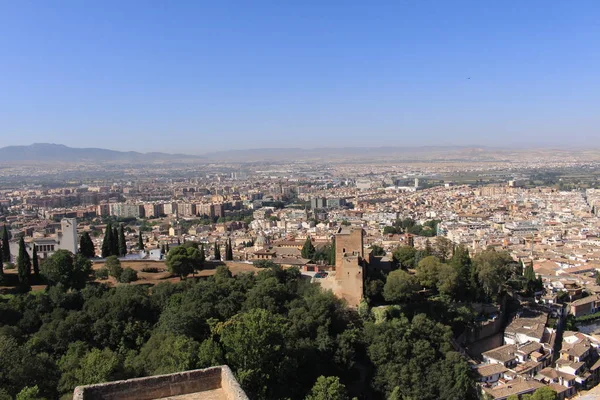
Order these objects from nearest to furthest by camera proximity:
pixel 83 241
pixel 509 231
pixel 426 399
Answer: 1. pixel 426 399
2. pixel 83 241
3. pixel 509 231

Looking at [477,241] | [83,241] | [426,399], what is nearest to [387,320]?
[426,399]

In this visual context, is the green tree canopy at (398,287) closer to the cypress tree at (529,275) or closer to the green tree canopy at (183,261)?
the green tree canopy at (183,261)

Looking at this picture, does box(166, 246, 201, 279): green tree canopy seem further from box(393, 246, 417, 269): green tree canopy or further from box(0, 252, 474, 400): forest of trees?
box(393, 246, 417, 269): green tree canopy

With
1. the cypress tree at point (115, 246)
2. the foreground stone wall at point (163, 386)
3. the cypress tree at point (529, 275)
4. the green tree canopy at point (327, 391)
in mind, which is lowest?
the cypress tree at point (529, 275)

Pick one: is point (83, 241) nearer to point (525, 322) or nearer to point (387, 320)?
point (387, 320)

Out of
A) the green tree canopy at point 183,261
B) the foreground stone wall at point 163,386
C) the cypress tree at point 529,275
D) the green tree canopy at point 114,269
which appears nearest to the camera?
the foreground stone wall at point 163,386

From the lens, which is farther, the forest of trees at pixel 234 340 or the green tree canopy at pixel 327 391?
the green tree canopy at pixel 327 391

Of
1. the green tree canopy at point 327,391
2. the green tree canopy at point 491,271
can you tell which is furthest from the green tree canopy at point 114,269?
the green tree canopy at point 491,271
